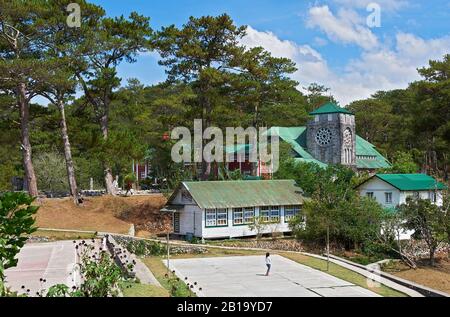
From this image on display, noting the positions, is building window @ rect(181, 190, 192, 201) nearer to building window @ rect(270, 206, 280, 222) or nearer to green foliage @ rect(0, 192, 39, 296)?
building window @ rect(270, 206, 280, 222)

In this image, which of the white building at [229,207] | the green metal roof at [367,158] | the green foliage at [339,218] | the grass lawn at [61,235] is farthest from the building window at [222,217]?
the green metal roof at [367,158]

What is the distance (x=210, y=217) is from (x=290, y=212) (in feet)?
17.1

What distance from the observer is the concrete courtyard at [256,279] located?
52.2 feet

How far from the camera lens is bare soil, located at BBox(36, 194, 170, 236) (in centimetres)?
2864

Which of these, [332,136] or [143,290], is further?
[332,136]

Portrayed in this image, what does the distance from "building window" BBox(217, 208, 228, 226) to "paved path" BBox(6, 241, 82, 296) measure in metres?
8.24

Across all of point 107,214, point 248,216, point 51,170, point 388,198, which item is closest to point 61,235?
point 107,214

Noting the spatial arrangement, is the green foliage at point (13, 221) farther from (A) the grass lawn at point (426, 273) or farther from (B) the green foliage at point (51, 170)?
(B) the green foliage at point (51, 170)

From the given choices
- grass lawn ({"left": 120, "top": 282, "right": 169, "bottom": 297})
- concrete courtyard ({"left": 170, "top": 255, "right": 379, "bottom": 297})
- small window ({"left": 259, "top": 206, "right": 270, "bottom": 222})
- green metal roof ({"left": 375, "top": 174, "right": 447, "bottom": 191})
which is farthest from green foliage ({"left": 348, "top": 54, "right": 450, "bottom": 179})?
grass lawn ({"left": 120, "top": 282, "right": 169, "bottom": 297})

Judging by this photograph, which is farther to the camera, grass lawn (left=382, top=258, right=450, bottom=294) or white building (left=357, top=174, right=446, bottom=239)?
white building (left=357, top=174, right=446, bottom=239)

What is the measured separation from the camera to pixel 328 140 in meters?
50.1

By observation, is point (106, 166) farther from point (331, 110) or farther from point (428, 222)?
point (331, 110)

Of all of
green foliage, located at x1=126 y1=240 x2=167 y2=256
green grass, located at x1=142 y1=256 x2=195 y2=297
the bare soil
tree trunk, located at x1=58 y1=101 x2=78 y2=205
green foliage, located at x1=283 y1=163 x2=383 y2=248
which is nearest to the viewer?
green grass, located at x1=142 y1=256 x2=195 y2=297

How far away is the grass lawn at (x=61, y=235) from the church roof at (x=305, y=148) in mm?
27021
